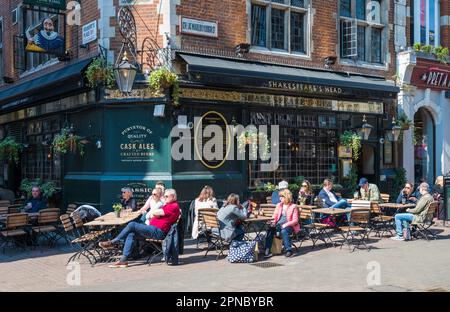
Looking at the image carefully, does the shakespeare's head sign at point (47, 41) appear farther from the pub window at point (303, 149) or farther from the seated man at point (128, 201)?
the pub window at point (303, 149)

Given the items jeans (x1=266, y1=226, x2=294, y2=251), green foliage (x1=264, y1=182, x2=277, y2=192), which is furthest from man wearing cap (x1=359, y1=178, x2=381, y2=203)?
jeans (x1=266, y1=226, x2=294, y2=251)

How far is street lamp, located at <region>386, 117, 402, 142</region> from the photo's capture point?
661 inches

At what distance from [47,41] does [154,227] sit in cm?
731

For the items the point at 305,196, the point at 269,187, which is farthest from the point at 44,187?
the point at 305,196

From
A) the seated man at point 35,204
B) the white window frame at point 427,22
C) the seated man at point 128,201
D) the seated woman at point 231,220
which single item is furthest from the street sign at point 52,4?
the white window frame at point 427,22

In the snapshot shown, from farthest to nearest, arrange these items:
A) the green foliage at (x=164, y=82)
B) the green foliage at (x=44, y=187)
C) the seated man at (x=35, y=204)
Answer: the green foliage at (x=44, y=187), the seated man at (x=35, y=204), the green foliage at (x=164, y=82)

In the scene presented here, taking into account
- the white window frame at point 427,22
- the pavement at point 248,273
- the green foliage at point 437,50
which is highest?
the white window frame at point 427,22

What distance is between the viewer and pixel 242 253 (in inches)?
387

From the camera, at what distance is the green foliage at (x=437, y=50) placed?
17.9 metres

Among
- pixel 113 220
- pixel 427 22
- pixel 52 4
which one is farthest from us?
pixel 427 22

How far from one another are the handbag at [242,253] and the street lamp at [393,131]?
8.74 metres

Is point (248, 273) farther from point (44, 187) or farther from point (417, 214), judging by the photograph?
point (44, 187)

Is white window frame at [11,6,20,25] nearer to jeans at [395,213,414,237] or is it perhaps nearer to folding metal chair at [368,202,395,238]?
folding metal chair at [368,202,395,238]

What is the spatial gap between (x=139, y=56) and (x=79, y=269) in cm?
573
